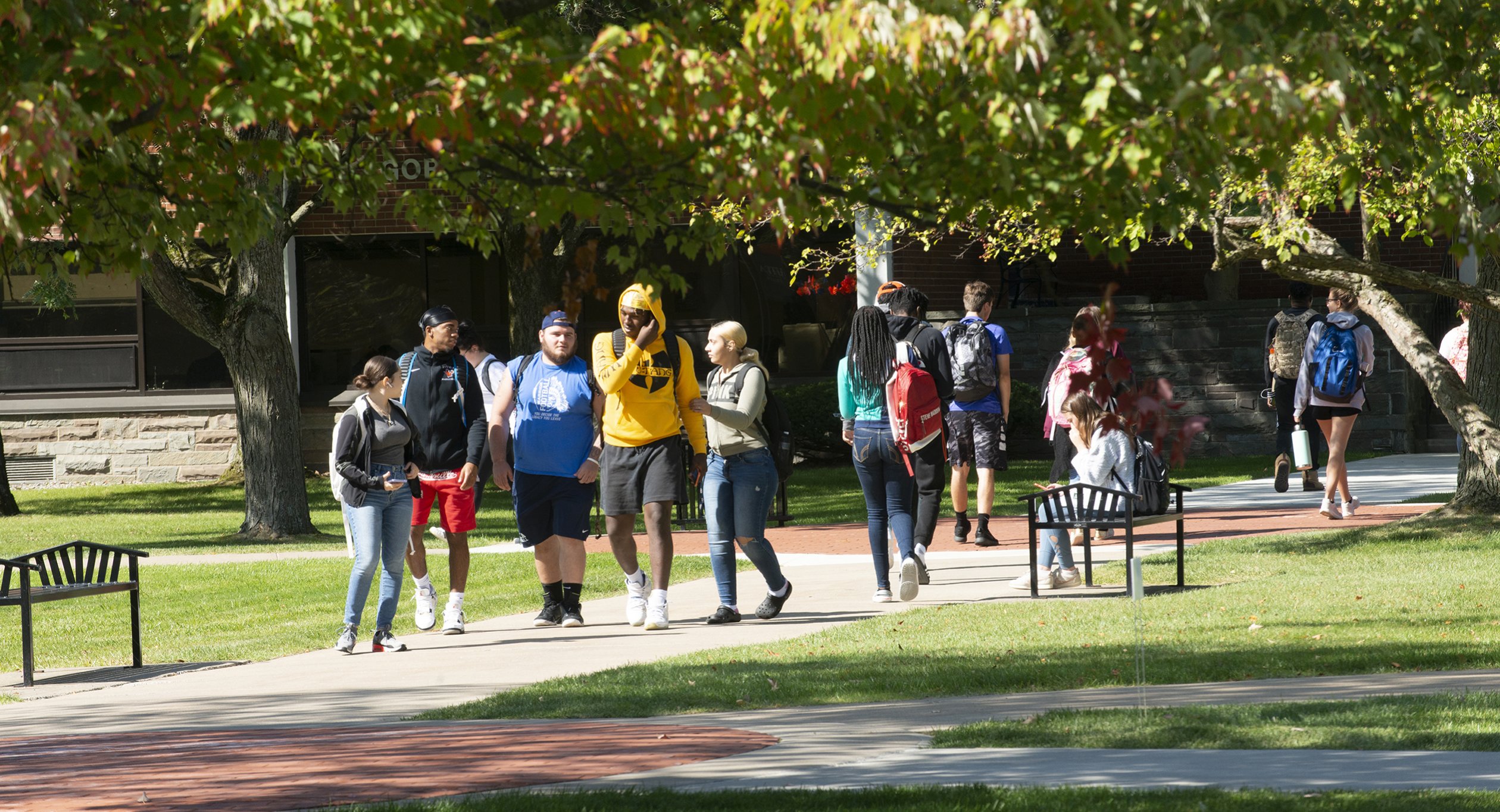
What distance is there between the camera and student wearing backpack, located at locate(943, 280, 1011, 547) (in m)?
13.0

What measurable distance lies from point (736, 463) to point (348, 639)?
94.6 inches

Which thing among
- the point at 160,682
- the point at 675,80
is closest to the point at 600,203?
the point at 675,80

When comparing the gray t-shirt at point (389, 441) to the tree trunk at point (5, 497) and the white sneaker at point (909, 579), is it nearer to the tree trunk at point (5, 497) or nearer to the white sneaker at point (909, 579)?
the white sneaker at point (909, 579)

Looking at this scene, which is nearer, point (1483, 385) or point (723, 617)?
point (723, 617)

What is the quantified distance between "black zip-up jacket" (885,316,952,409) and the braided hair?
16.6 inches

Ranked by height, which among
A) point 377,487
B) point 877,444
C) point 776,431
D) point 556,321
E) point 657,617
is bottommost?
point 657,617

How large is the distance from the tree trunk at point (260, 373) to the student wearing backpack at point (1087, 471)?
28.3 feet

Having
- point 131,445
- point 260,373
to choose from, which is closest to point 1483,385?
point 260,373

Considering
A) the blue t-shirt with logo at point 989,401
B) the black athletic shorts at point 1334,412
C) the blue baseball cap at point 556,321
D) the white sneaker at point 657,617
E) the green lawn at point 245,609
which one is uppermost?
the blue baseball cap at point 556,321

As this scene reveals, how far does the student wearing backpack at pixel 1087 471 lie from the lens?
415 inches

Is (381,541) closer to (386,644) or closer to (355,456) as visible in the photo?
(355,456)

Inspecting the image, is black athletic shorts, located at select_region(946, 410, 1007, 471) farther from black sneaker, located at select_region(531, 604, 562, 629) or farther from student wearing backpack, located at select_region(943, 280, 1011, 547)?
black sneaker, located at select_region(531, 604, 562, 629)

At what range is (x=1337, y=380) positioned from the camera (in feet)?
46.0

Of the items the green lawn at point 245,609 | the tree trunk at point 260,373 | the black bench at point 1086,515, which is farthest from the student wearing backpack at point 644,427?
the tree trunk at point 260,373
